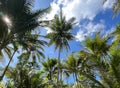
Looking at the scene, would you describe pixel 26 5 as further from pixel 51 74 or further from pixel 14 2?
pixel 51 74

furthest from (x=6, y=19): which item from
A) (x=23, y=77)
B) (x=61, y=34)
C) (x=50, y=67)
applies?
(x=50, y=67)

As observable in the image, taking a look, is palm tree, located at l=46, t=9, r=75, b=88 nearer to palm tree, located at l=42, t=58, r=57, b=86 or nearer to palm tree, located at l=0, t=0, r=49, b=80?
palm tree, located at l=42, t=58, r=57, b=86

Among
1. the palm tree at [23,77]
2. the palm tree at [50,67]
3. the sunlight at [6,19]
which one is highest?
the palm tree at [50,67]

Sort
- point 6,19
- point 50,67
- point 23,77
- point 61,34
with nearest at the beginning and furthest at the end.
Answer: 1. point 6,19
2. point 23,77
3. point 61,34
4. point 50,67

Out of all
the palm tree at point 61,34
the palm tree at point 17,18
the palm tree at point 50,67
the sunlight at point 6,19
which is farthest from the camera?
the palm tree at point 50,67

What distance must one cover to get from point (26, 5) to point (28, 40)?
5.89 meters

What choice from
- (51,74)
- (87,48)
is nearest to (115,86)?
(87,48)

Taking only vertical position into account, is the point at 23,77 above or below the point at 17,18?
below

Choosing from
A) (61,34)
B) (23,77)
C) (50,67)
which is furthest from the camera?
(50,67)

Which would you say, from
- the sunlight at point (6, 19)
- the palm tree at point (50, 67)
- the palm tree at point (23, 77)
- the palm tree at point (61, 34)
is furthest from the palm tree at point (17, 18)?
the palm tree at point (50, 67)

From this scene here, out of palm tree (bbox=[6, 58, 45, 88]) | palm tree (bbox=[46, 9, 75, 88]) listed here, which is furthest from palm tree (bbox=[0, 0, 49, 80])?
palm tree (bbox=[46, 9, 75, 88])

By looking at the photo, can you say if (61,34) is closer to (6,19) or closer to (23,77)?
(23,77)

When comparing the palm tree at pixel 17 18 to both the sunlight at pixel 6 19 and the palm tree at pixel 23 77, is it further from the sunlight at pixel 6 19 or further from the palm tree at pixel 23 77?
the palm tree at pixel 23 77

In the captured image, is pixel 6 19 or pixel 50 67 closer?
pixel 6 19
